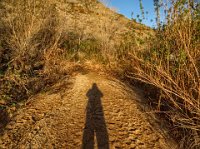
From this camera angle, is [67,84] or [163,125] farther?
[67,84]

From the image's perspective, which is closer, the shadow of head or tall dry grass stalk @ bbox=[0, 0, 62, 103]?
the shadow of head

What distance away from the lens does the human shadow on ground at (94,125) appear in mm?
3332

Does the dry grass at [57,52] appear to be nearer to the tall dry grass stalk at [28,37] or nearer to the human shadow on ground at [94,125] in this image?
the tall dry grass stalk at [28,37]

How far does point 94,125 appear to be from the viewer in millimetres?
3777

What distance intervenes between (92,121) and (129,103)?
101cm

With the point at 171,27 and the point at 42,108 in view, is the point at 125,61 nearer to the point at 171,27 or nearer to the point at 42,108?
the point at 171,27

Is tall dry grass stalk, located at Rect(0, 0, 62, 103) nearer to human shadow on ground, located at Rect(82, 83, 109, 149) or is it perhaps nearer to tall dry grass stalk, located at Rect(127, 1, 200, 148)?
human shadow on ground, located at Rect(82, 83, 109, 149)

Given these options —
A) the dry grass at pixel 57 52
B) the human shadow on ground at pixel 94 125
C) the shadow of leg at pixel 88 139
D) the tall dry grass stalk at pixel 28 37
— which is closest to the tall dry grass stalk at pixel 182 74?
the dry grass at pixel 57 52

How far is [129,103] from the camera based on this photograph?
4633 millimetres

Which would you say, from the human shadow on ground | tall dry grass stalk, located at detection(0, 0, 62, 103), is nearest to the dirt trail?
the human shadow on ground

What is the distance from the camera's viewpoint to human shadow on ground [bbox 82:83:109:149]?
3.33 metres

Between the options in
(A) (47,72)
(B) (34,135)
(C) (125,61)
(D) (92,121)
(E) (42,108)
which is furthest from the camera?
(C) (125,61)

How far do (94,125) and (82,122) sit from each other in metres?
0.21

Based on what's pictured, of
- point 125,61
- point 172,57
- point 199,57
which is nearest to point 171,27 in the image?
point 172,57
